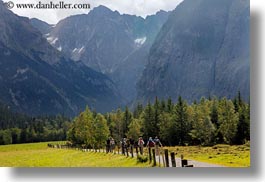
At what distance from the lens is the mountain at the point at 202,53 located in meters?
14.1

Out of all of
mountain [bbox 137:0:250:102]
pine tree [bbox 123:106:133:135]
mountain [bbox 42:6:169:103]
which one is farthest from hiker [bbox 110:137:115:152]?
mountain [bbox 137:0:250:102]

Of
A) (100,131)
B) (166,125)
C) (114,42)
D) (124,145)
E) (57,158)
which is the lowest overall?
(57,158)

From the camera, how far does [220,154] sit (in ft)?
45.0

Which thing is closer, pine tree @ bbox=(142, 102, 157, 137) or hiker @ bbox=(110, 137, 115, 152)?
pine tree @ bbox=(142, 102, 157, 137)

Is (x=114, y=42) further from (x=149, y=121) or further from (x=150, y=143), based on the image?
(x=150, y=143)

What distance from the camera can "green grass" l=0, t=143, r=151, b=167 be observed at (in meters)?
13.9

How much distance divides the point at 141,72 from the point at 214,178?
185 inches

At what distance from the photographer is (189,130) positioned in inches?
573

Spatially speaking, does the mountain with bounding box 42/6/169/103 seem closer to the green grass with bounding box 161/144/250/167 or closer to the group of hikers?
the group of hikers

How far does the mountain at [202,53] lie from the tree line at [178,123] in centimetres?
36

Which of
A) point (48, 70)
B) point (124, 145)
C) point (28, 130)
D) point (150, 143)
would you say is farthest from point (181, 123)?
point (48, 70)

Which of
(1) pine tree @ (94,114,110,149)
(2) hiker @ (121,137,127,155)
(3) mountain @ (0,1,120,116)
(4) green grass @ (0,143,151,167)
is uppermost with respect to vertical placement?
(3) mountain @ (0,1,120,116)

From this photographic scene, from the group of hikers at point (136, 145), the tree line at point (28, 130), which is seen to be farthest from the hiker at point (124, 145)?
the tree line at point (28, 130)

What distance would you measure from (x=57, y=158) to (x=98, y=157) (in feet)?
3.86
